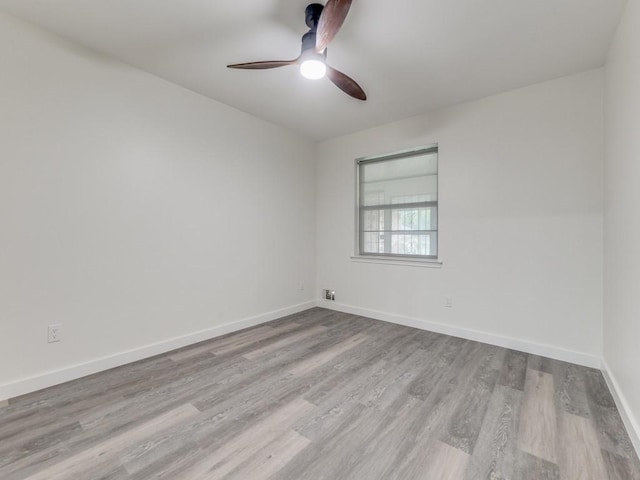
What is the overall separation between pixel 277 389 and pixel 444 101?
3.14 meters

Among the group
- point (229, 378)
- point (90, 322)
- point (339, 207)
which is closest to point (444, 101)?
point (339, 207)

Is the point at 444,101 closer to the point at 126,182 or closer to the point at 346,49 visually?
the point at 346,49

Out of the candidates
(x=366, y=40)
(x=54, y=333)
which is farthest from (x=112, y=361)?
(x=366, y=40)

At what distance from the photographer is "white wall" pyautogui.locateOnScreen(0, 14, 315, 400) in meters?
1.98

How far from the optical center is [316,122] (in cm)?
365

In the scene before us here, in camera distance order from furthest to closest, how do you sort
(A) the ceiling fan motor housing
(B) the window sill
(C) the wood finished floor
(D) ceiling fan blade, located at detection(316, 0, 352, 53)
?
1. (B) the window sill
2. (A) the ceiling fan motor housing
3. (D) ceiling fan blade, located at detection(316, 0, 352, 53)
4. (C) the wood finished floor

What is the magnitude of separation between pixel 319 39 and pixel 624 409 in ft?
9.27

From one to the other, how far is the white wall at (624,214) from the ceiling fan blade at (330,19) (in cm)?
158

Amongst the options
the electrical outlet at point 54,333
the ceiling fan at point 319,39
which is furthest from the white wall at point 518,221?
the electrical outlet at point 54,333

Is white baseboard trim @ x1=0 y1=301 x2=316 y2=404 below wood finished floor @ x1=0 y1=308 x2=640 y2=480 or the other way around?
the other way around

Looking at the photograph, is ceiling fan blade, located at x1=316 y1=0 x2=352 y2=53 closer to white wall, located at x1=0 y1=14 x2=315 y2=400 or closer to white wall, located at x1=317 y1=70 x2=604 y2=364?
white wall, located at x1=0 y1=14 x2=315 y2=400

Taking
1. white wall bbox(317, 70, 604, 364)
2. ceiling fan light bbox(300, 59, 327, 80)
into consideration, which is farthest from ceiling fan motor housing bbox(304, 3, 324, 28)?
white wall bbox(317, 70, 604, 364)

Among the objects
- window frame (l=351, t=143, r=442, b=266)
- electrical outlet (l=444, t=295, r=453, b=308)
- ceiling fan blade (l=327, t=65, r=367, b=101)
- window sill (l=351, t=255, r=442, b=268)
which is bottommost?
electrical outlet (l=444, t=295, r=453, b=308)

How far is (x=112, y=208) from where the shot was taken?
2389 mm
